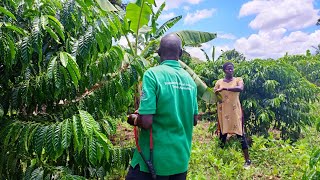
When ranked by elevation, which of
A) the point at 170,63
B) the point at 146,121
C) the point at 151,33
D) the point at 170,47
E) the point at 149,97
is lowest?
the point at 146,121

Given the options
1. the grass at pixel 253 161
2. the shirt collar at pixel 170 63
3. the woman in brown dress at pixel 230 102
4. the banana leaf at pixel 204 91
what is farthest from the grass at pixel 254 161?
the shirt collar at pixel 170 63

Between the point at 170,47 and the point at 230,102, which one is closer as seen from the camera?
the point at 170,47

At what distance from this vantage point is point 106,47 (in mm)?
2344

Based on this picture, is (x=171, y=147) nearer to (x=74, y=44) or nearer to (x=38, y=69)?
(x=74, y=44)

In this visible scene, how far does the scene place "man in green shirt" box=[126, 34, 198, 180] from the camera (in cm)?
210

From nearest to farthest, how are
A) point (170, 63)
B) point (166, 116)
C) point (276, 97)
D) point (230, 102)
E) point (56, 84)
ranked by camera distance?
point (56, 84), point (166, 116), point (170, 63), point (230, 102), point (276, 97)

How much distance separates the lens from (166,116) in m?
2.15

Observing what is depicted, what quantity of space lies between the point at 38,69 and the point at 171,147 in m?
1.06

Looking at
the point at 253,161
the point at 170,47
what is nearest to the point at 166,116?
the point at 170,47

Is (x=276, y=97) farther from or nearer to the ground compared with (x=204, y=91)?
nearer to the ground

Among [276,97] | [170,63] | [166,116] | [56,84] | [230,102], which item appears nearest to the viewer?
[56,84]

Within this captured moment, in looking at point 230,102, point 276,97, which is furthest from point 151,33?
point 276,97

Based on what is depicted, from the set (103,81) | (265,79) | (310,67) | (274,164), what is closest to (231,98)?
(274,164)

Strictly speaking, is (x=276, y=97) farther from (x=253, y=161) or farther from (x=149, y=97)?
(x=149, y=97)
